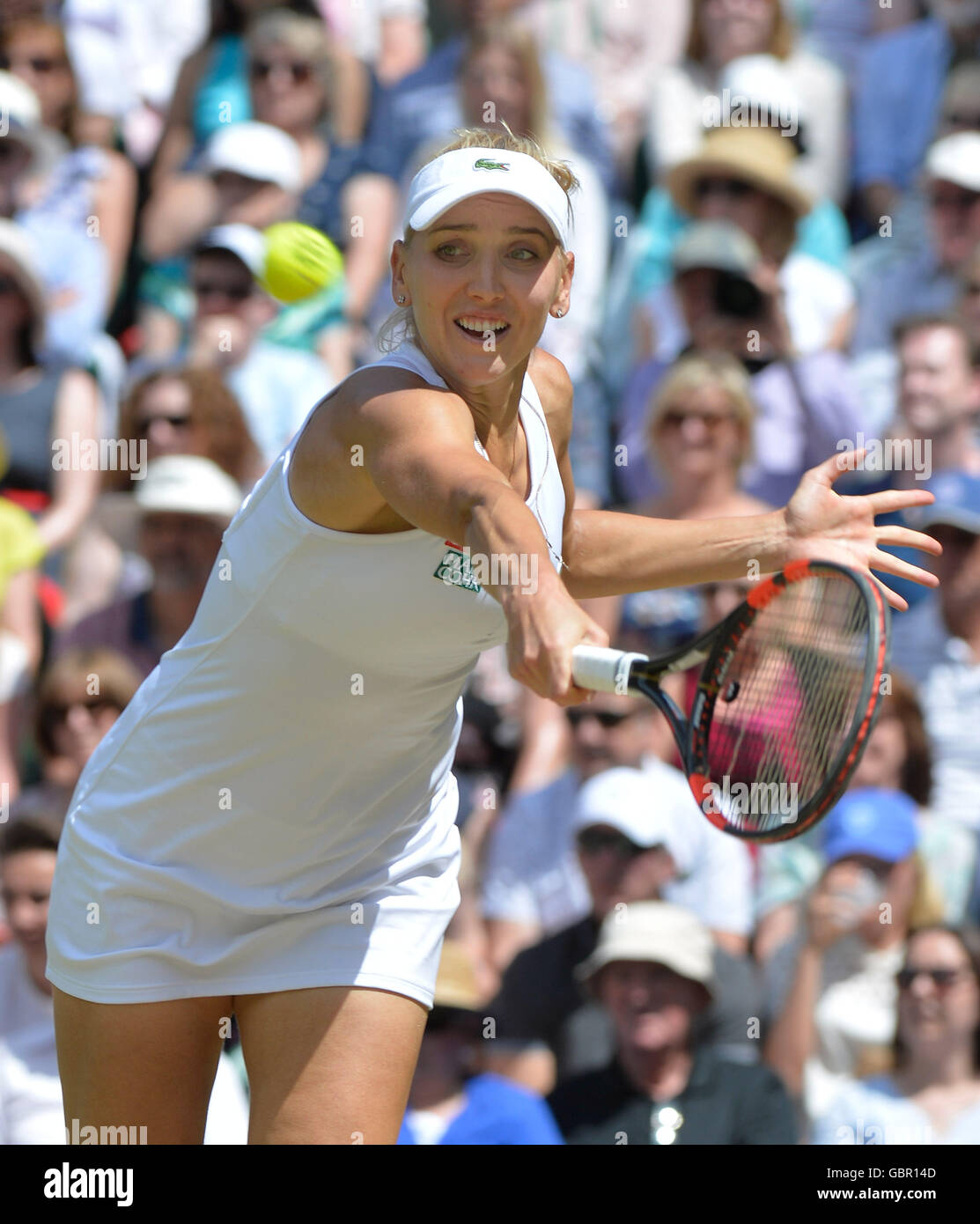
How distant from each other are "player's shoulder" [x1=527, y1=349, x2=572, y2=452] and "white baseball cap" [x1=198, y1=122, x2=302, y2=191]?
3.28m

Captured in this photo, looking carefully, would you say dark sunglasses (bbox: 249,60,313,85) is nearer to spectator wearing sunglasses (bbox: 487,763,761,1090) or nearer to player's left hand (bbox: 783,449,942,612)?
spectator wearing sunglasses (bbox: 487,763,761,1090)

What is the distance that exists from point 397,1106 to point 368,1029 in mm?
132

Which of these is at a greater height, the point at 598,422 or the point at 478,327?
the point at 598,422

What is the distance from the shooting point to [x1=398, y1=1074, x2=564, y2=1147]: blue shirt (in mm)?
4371

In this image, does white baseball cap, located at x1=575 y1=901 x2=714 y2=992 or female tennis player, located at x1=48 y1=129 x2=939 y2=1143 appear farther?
white baseball cap, located at x1=575 y1=901 x2=714 y2=992

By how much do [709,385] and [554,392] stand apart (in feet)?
8.18

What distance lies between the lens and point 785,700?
254cm

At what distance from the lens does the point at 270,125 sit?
6184 mm

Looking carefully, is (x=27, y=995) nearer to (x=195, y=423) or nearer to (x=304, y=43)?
(x=195, y=423)

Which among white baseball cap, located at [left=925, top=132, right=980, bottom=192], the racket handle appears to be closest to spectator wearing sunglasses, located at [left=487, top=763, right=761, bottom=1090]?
white baseball cap, located at [left=925, top=132, right=980, bottom=192]

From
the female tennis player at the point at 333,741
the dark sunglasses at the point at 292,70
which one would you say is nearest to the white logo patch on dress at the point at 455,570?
the female tennis player at the point at 333,741

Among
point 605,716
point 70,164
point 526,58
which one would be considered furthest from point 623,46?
point 605,716

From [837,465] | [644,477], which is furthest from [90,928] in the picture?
[644,477]

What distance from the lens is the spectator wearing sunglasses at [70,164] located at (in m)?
6.12
